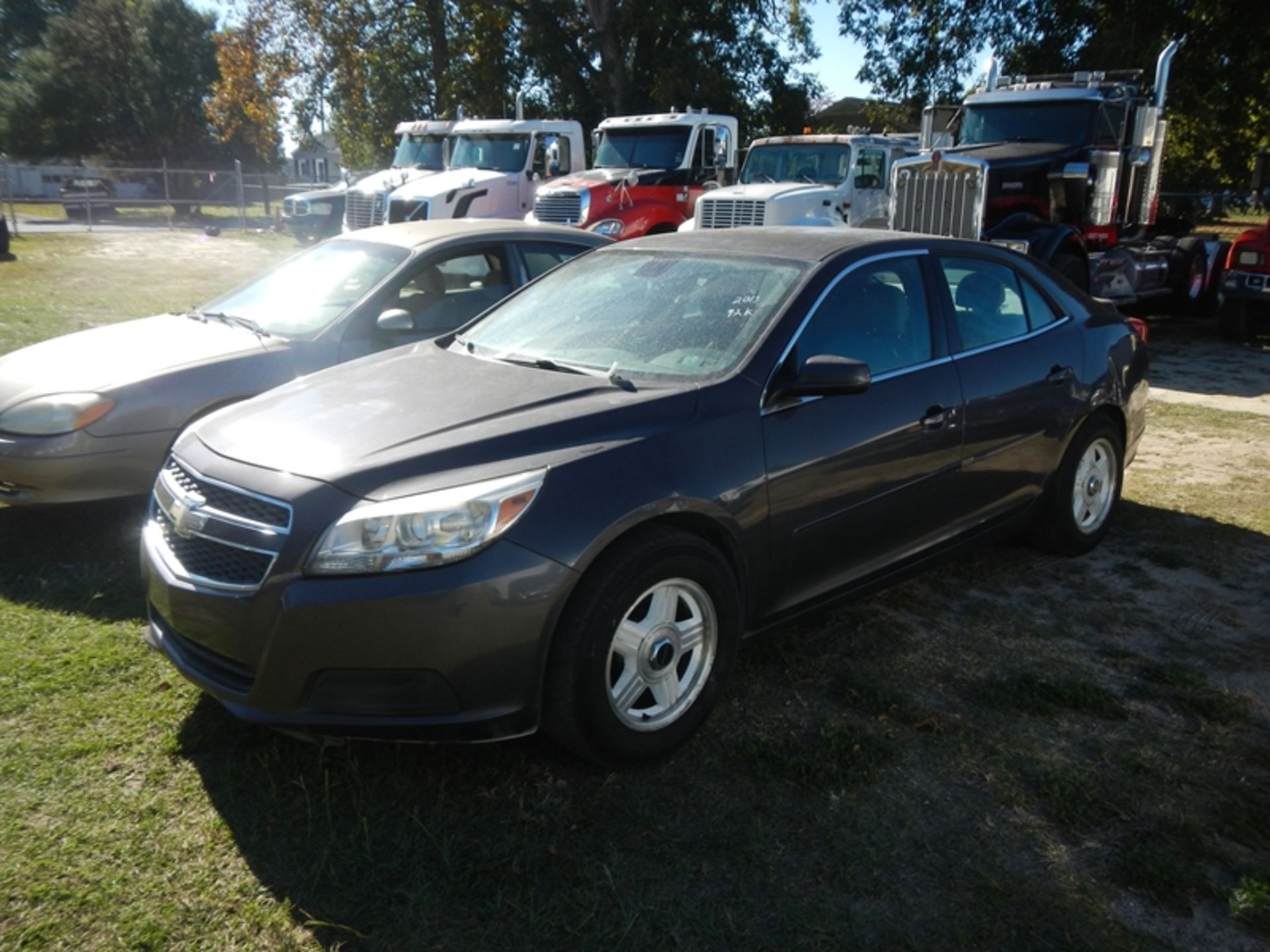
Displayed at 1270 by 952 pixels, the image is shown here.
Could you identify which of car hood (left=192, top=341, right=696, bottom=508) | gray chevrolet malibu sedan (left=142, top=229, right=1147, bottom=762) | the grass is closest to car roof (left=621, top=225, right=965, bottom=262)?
gray chevrolet malibu sedan (left=142, top=229, right=1147, bottom=762)

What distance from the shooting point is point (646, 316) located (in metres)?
4.16

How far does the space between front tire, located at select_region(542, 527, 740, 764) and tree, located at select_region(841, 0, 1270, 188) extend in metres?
25.1

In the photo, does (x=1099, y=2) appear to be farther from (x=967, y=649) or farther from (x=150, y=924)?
(x=150, y=924)

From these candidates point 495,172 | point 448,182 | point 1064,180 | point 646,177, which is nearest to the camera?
point 1064,180

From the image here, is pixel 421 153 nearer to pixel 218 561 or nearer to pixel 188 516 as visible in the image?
pixel 188 516

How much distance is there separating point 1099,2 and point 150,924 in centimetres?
2806

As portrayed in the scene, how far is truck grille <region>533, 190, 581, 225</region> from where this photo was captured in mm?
15078

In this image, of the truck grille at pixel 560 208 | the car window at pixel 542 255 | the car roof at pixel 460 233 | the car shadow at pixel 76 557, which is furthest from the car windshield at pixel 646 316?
the truck grille at pixel 560 208

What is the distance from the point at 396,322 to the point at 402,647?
295 cm

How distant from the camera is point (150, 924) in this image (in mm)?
2688

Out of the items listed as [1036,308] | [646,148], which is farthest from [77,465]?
[646,148]

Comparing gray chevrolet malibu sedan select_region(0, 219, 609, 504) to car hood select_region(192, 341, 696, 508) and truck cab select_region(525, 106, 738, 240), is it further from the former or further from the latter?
truck cab select_region(525, 106, 738, 240)

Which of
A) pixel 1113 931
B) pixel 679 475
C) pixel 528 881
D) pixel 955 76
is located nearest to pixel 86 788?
pixel 528 881

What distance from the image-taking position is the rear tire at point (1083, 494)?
16.9ft
